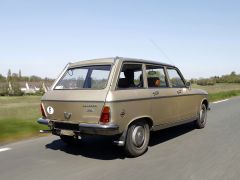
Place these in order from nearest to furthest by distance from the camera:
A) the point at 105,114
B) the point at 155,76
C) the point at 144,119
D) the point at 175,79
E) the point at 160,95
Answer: the point at 105,114
the point at 144,119
the point at 160,95
the point at 155,76
the point at 175,79

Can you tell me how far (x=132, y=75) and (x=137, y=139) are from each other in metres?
1.26

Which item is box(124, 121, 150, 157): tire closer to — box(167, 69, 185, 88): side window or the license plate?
the license plate

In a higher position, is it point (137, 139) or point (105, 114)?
point (105, 114)

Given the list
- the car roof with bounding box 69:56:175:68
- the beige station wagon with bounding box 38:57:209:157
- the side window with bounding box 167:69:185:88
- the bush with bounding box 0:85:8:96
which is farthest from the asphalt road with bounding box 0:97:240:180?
the bush with bounding box 0:85:8:96

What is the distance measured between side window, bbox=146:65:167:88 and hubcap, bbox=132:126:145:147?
0.93 m

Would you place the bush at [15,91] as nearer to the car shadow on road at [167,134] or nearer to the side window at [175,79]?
the car shadow on road at [167,134]

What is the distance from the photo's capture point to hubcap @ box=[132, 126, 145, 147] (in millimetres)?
5693

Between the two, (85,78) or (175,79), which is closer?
(85,78)

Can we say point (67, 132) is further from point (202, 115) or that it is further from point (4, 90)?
point (4, 90)

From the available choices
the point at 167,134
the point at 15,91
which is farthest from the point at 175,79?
the point at 15,91

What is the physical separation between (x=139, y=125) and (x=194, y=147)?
1.39 meters

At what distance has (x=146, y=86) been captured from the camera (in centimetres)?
616

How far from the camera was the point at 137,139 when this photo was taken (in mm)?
5766

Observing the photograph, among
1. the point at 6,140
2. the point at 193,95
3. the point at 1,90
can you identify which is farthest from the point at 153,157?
the point at 1,90
